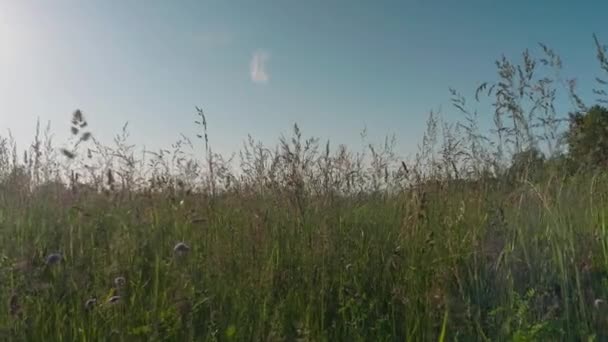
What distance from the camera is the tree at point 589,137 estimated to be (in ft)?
8.34

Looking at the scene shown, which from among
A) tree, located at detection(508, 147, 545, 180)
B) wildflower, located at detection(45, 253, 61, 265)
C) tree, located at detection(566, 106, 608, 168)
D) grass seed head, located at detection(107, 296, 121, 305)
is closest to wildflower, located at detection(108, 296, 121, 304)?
grass seed head, located at detection(107, 296, 121, 305)

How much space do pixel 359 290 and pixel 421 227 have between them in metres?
0.54

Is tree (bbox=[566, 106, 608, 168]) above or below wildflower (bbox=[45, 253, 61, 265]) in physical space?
above

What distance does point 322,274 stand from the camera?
207 centimetres

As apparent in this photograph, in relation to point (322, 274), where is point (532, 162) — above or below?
above

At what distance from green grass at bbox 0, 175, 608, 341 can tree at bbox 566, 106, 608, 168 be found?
0.63 ft

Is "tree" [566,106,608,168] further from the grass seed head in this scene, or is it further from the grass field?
the grass seed head

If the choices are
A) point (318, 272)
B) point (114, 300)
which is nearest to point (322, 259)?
point (318, 272)

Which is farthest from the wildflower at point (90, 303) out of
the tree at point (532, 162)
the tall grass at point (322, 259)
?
the tree at point (532, 162)

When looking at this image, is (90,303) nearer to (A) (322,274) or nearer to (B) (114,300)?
(B) (114,300)

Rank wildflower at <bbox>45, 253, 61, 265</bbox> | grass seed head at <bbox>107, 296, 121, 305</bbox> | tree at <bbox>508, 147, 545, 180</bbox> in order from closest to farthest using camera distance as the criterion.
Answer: grass seed head at <bbox>107, 296, 121, 305</bbox> → wildflower at <bbox>45, 253, 61, 265</bbox> → tree at <bbox>508, 147, 545, 180</bbox>

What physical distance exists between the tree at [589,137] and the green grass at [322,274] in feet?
0.63

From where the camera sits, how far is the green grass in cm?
164

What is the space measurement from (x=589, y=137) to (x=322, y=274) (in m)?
1.86
